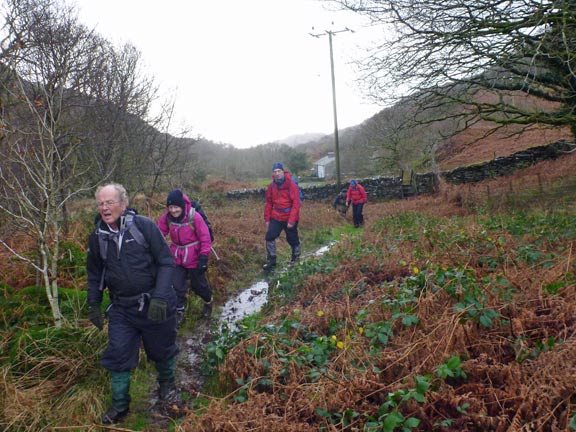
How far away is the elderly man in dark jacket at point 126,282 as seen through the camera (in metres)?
→ 3.51

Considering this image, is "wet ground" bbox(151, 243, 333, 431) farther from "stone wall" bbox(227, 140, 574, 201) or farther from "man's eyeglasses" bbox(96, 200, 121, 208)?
"stone wall" bbox(227, 140, 574, 201)

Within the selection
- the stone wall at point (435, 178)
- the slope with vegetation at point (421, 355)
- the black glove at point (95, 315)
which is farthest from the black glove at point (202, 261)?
the stone wall at point (435, 178)

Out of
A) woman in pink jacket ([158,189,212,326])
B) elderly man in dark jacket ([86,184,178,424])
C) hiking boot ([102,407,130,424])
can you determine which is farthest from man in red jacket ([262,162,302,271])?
hiking boot ([102,407,130,424])

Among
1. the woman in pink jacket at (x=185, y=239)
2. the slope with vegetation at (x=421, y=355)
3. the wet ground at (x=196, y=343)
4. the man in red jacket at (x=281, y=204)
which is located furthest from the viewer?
the man in red jacket at (x=281, y=204)

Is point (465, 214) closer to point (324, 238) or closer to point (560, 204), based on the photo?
point (560, 204)

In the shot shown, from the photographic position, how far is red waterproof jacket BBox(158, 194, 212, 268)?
5398 mm

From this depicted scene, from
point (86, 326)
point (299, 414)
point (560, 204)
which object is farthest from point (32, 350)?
point (560, 204)

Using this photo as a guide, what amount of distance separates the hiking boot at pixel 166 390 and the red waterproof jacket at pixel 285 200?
4.38m

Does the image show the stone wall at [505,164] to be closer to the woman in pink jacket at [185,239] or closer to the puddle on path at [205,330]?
the puddle on path at [205,330]

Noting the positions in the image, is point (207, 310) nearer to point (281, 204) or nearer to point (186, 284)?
point (186, 284)

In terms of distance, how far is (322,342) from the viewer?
3.84 meters

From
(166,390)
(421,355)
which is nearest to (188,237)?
(166,390)

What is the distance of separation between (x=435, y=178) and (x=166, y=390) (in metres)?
19.6

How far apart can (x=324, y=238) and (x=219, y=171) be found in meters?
27.7
